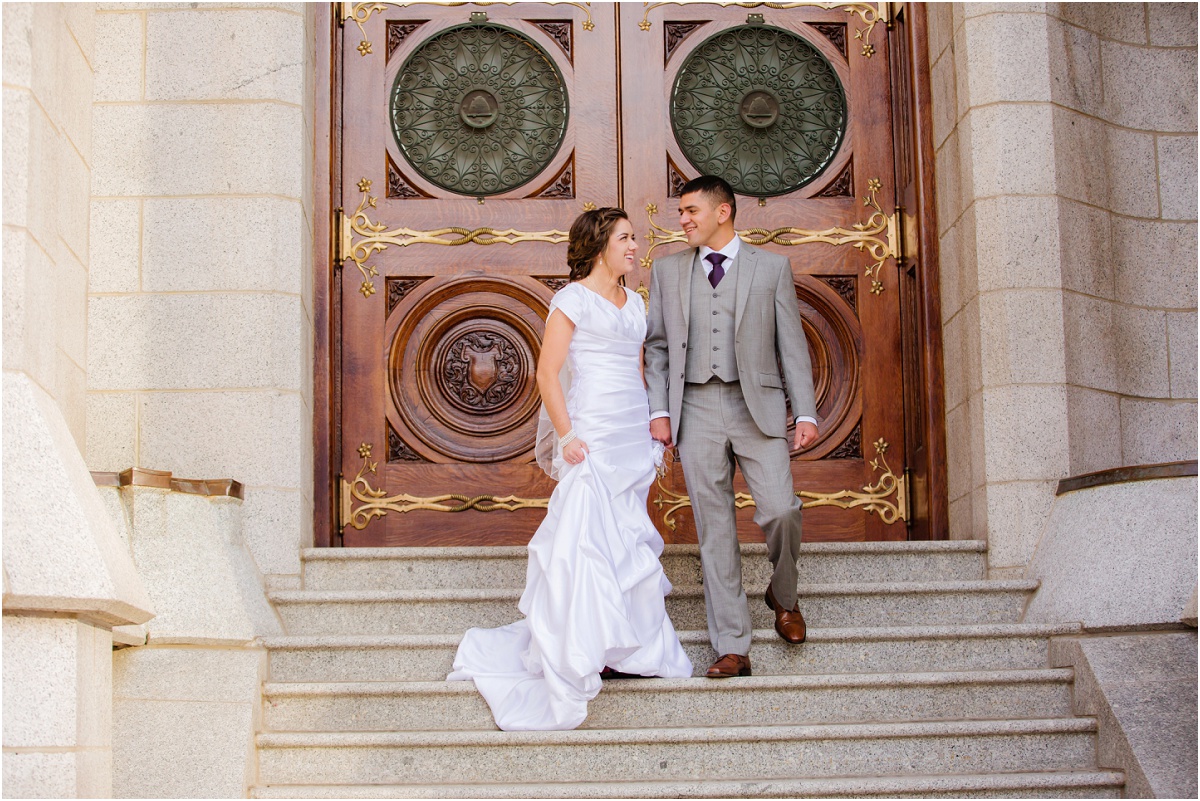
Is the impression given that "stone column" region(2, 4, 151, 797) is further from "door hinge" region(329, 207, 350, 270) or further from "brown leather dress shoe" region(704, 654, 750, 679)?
"brown leather dress shoe" region(704, 654, 750, 679)

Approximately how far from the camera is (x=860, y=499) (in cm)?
688

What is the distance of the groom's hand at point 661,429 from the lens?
5438mm

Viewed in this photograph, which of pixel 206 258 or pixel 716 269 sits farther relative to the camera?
pixel 206 258

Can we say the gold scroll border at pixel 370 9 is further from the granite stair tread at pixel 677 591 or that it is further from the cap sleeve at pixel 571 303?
the granite stair tread at pixel 677 591

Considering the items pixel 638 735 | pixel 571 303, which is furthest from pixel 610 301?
pixel 638 735

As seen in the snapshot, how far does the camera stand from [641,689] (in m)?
5.05

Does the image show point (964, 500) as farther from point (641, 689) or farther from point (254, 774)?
point (254, 774)

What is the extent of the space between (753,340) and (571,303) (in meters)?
0.70

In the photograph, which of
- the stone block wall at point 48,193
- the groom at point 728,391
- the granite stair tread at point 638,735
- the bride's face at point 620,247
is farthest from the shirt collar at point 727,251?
the stone block wall at point 48,193

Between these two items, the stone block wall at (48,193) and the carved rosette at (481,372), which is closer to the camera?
the stone block wall at (48,193)

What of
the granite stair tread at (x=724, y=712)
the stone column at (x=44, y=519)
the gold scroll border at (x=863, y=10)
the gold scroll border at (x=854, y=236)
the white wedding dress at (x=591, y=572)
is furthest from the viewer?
the gold scroll border at (x=863, y=10)

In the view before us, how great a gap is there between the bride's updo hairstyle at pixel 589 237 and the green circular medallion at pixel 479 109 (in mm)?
1507

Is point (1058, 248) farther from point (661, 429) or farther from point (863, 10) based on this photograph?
point (661, 429)

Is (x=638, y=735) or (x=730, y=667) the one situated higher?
(x=730, y=667)
